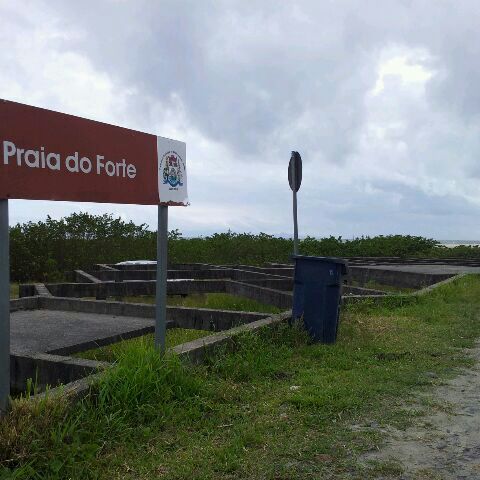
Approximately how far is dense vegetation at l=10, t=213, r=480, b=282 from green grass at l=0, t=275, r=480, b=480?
1063 centimetres

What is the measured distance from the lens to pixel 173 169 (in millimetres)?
4762

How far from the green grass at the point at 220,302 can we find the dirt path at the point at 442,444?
484 centimetres

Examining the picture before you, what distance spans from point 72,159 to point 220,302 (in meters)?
7.41

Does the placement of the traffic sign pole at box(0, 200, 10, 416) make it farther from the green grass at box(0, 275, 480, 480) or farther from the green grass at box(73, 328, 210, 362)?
the green grass at box(73, 328, 210, 362)

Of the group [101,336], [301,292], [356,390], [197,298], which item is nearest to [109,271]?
[197,298]

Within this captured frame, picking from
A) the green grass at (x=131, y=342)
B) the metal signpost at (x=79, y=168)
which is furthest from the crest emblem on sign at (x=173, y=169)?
the green grass at (x=131, y=342)

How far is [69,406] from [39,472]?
59 cm

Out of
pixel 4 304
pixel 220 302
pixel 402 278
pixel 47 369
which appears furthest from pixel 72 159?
pixel 402 278

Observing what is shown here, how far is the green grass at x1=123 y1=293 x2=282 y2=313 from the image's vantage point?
33.1 ft

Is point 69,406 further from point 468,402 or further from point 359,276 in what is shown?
point 359,276

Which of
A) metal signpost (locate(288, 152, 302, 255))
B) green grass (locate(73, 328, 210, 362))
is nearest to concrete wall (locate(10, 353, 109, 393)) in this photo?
→ green grass (locate(73, 328, 210, 362))

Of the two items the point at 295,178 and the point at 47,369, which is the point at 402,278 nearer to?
the point at 295,178

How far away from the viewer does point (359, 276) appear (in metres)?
14.8

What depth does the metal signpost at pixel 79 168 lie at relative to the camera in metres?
3.38
